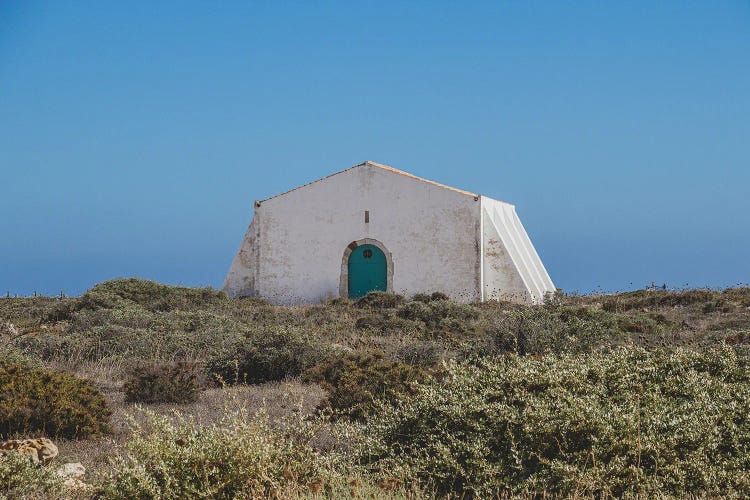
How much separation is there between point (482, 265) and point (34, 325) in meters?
14.0

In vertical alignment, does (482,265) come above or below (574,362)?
above

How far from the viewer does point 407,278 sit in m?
27.4

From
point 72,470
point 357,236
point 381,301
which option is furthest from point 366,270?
point 72,470

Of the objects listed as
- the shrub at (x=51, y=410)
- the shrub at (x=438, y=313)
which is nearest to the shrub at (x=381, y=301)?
the shrub at (x=438, y=313)

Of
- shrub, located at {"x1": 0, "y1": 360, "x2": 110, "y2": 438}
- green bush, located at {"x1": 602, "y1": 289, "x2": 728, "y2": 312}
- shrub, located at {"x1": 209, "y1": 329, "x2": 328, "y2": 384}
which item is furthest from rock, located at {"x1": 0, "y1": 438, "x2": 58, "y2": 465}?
green bush, located at {"x1": 602, "y1": 289, "x2": 728, "y2": 312}

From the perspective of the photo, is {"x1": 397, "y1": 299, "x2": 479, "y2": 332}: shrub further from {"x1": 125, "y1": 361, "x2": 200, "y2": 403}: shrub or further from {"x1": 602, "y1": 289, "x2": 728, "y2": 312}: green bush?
{"x1": 125, "y1": 361, "x2": 200, "y2": 403}: shrub

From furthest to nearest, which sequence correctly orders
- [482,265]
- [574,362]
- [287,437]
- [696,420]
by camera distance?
[482,265] < [574,362] < [287,437] < [696,420]

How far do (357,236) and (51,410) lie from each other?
802 inches

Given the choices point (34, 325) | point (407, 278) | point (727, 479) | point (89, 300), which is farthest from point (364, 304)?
point (727, 479)

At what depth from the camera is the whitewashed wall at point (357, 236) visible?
27047 millimetres

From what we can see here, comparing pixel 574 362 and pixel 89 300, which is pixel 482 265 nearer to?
pixel 89 300

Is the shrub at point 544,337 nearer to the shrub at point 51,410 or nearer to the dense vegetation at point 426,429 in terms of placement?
the dense vegetation at point 426,429

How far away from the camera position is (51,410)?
7902mm

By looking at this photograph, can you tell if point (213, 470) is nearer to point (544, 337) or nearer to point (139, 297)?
point (544, 337)
